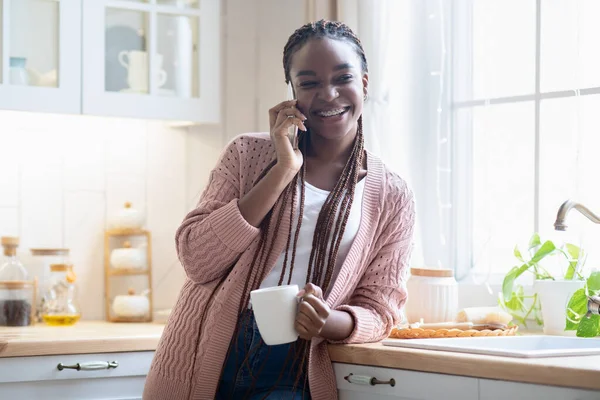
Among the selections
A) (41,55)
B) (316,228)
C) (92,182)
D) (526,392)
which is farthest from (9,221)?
(526,392)

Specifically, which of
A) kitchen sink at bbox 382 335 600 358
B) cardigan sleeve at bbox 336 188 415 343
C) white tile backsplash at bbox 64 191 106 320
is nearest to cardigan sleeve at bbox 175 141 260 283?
cardigan sleeve at bbox 336 188 415 343

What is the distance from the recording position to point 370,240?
6.07 feet

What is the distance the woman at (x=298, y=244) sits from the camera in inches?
68.6

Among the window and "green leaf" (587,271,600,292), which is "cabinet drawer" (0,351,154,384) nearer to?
the window

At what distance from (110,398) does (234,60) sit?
4.05ft

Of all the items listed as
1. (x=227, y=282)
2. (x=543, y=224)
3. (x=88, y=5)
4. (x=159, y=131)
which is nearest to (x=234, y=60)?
(x=159, y=131)

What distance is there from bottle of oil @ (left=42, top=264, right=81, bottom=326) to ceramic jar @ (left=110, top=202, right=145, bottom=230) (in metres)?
0.20

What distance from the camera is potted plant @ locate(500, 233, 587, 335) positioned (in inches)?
82.3

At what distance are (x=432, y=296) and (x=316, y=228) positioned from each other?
21.2 inches

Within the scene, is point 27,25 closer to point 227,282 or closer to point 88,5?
point 88,5

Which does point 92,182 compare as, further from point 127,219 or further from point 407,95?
point 407,95

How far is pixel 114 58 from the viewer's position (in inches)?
109

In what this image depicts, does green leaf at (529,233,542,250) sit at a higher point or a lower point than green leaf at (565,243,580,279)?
higher

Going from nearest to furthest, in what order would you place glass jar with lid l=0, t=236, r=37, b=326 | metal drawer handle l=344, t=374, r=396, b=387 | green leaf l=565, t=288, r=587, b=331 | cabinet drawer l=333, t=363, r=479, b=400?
cabinet drawer l=333, t=363, r=479, b=400
metal drawer handle l=344, t=374, r=396, b=387
green leaf l=565, t=288, r=587, b=331
glass jar with lid l=0, t=236, r=37, b=326
